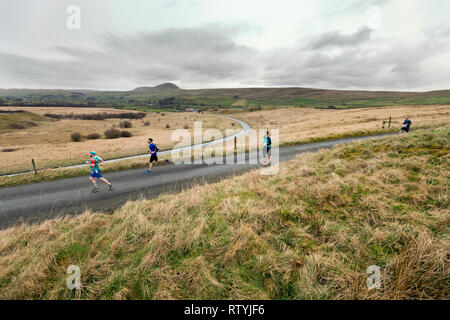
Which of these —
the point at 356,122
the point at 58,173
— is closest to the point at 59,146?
the point at 58,173

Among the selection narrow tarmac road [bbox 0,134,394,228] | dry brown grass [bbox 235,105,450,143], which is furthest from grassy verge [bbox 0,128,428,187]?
dry brown grass [bbox 235,105,450,143]

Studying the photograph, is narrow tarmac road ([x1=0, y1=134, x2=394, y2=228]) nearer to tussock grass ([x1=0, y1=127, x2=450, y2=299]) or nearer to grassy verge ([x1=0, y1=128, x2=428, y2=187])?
grassy verge ([x1=0, y1=128, x2=428, y2=187])

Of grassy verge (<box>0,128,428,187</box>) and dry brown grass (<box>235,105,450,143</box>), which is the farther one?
dry brown grass (<box>235,105,450,143</box>)

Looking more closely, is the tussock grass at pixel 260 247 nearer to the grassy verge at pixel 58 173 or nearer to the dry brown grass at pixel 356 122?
the grassy verge at pixel 58 173

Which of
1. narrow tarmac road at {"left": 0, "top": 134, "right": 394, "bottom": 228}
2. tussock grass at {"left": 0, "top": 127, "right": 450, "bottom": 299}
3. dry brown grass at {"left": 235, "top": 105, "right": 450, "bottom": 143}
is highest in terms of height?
dry brown grass at {"left": 235, "top": 105, "right": 450, "bottom": 143}

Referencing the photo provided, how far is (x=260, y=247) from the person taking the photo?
4.00m

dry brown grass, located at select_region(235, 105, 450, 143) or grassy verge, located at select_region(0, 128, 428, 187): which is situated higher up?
dry brown grass, located at select_region(235, 105, 450, 143)

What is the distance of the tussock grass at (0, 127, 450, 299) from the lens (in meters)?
3.05

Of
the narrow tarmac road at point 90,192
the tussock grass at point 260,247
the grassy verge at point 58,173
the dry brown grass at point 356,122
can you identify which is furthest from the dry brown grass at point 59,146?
the tussock grass at point 260,247

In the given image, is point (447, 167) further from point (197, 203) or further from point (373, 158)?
point (197, 203)

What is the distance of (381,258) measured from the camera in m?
3.39

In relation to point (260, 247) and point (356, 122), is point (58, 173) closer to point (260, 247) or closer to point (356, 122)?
point (260, 247)

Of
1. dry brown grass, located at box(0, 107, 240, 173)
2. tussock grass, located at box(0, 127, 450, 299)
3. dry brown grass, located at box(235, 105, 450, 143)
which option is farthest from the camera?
dry brown grass, located at box(235, 105, 450, 143)

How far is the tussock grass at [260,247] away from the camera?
10.0ft
